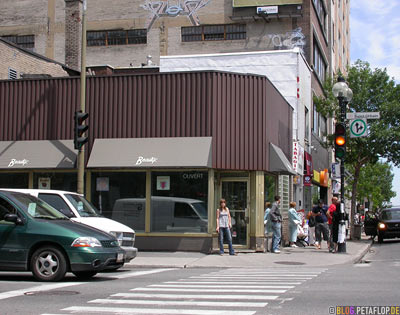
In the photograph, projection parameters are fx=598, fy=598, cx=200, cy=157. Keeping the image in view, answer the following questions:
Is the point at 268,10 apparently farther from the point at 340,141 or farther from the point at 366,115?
the point at 340,141

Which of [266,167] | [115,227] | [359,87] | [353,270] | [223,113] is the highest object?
[359,87]

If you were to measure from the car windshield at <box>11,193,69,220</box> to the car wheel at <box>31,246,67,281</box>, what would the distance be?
0.80 meters

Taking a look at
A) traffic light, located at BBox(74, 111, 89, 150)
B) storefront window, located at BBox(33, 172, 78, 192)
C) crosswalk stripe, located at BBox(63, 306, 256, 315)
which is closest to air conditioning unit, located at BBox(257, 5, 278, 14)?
storefront window, located at BBox(33, 172, 78, 192)

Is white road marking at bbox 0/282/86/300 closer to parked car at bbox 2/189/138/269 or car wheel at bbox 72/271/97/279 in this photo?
car wheel at bbox 72/271/97/279

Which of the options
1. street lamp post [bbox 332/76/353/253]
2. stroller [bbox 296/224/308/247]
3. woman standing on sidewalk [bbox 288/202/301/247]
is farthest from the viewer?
stroller [bbox 296/224/308/247]

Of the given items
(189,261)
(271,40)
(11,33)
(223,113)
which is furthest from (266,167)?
A: (11,33)

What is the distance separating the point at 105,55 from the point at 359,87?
18329 millimetres

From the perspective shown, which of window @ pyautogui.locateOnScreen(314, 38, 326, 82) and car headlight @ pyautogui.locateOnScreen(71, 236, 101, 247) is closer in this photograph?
car headlight @ pyautogui.locateOnScreen(71, 236, 101, 247)

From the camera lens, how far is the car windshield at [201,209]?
19.2m

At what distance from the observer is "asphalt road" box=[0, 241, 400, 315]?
8.23 meters

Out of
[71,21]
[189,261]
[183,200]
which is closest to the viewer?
[189,261]

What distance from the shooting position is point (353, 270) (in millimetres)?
14906

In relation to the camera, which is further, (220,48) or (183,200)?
(220,48)

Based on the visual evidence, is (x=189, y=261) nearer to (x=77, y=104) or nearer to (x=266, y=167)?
(x=266, y=167)
